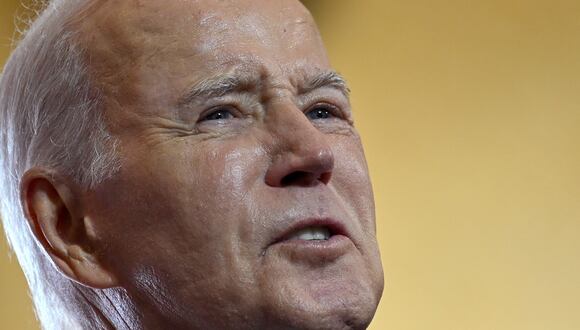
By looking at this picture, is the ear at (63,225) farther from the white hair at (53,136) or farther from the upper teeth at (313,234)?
the upper teeth at (313,234)

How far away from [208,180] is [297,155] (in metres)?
0.10

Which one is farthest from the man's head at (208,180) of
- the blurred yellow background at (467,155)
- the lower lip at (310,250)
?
the blurred yellow background at (467,155)

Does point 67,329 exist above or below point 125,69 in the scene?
below

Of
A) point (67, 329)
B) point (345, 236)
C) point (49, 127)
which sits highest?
point (49, 127)

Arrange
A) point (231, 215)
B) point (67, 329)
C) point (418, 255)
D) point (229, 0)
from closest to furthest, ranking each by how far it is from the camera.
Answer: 1. point (231, 215)
2. point (229, 0)
3. point (67, 329)
4. point (418, 255)

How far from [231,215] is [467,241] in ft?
3.37

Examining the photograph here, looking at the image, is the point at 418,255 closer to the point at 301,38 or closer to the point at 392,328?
the point at 392,328

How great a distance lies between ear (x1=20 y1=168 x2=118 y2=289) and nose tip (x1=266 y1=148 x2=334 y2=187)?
228mm

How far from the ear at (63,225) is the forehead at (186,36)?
15 centimetres

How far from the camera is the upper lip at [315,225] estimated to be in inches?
39.0

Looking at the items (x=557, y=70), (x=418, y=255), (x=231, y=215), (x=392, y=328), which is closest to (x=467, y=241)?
(x=418, y=255)

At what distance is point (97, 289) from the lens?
1130 mm

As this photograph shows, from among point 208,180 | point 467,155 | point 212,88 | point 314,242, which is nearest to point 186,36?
point 212,88

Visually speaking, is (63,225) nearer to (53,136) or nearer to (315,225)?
(53,136)
